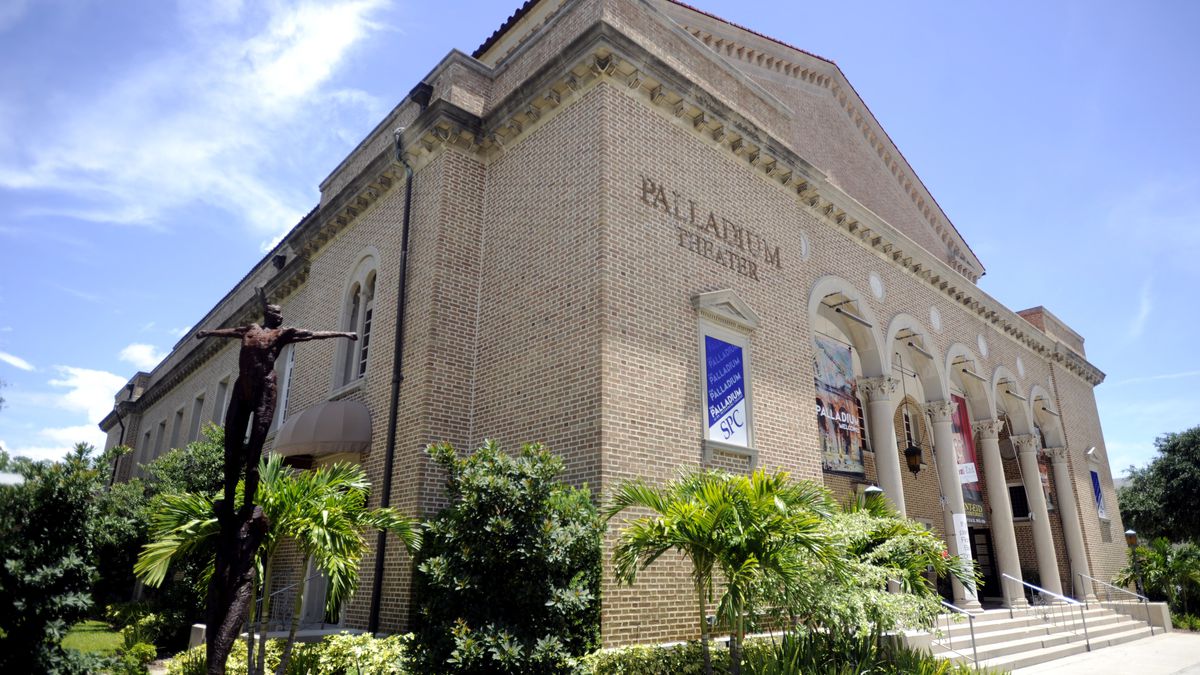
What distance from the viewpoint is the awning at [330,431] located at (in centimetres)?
1219

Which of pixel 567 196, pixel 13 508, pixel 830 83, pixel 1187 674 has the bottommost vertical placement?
pixel 1187 674

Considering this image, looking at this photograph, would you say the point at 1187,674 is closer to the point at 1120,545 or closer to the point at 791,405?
the point at 791,405

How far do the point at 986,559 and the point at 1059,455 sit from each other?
183 inches

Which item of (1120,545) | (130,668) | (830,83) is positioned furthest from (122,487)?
(1120,545)

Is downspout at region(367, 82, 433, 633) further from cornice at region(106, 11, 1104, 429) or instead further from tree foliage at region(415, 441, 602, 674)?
tree foliage at region(415, 441, 602, 674)

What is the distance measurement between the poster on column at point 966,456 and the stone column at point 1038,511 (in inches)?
60.9

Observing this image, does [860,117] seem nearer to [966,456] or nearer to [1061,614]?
[966,456]

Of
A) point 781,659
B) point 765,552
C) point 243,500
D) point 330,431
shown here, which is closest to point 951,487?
point 781,659

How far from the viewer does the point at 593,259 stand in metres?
10.5

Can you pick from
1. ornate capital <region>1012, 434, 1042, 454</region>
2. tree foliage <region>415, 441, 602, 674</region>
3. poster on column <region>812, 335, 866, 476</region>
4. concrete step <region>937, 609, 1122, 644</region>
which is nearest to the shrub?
tree foliage <region>415, 441, 602, 674</region>

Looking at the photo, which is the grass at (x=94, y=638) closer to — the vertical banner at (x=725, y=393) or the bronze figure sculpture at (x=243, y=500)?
the bronze figure sculpture at (x=243, y=500)

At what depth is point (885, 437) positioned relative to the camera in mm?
16469

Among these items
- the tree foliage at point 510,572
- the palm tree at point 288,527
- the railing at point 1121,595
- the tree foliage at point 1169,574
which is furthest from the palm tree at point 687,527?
the tree foliage at point 1169,574

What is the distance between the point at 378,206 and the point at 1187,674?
1772 centimetres
